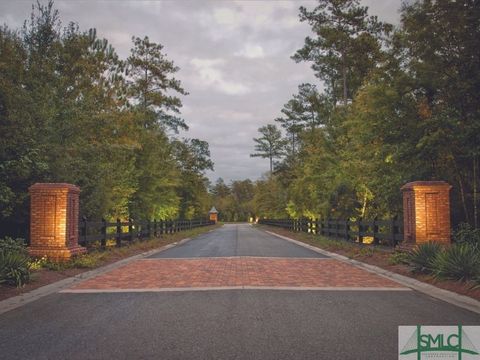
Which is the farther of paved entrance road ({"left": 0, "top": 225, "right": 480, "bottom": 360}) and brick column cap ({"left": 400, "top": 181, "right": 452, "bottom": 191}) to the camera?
brick column cap ({"left": 400, "top": 181, "right": 452, "bottom": 191})

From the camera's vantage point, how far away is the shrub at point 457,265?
8.42 m

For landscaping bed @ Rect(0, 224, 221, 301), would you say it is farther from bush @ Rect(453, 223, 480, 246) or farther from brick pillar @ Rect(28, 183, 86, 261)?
bush @ Rect(453, 223, 480, 246)

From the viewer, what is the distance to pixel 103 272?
1155 centimetres

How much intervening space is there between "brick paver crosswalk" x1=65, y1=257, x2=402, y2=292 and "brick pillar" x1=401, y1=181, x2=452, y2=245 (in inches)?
86.1

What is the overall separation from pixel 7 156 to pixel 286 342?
1045 centimetres

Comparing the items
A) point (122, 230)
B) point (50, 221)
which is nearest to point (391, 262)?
point (50, 221)

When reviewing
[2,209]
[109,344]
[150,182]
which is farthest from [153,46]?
[109,344]

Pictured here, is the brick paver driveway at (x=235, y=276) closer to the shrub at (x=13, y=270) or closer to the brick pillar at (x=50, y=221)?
the shrub at (x=13, y=270)

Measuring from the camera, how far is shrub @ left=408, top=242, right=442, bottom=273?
9844 millimetres

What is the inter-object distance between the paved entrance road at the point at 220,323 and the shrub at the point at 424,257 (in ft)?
6.40

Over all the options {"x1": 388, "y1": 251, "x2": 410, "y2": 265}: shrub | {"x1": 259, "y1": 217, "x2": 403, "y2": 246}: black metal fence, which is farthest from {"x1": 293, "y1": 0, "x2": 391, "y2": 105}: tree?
{"x1": 388, "y1": 251, "x2": 410, "y2": 265}: shrub

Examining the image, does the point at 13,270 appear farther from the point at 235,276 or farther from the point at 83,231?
the point at 83,231

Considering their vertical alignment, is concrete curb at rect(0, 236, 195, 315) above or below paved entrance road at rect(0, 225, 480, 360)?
below

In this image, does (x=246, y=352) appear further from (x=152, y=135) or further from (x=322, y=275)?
(x=152, y=135)
